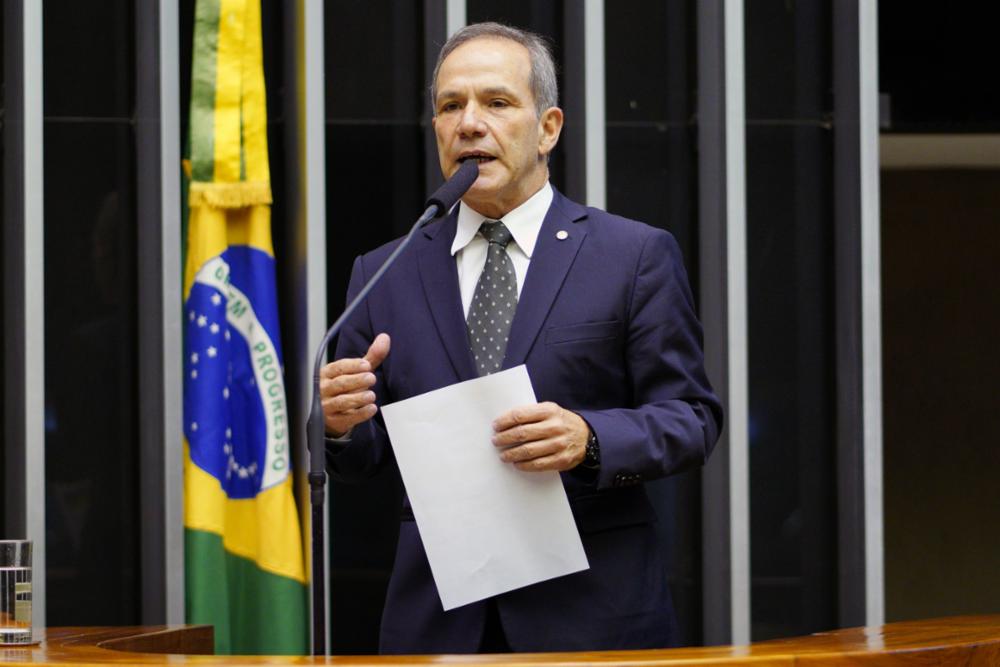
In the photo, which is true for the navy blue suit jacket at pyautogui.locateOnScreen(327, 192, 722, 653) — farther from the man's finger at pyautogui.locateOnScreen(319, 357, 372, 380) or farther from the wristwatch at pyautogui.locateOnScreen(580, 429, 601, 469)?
the man's finger at pyautogui.locateOnScreen(319, 357, 372, 380)

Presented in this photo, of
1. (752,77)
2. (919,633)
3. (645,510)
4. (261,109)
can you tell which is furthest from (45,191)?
(919,633)

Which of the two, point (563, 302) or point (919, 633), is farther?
point (563, 302)

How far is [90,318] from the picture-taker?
3.91 m

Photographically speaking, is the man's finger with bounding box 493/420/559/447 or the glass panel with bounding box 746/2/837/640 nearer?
the man's finger with bounding box 493/420/559/447

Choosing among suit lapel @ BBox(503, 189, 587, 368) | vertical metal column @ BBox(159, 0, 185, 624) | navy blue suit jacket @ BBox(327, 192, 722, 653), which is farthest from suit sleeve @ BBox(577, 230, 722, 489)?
vertical metal column @ BBox(159, 0, 185, 624)

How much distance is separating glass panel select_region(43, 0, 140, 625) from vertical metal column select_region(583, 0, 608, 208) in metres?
1.30

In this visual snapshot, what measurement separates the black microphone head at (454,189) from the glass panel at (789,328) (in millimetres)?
2118

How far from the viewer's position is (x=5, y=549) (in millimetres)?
2029

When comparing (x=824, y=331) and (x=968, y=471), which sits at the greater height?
(x=824, y=331)

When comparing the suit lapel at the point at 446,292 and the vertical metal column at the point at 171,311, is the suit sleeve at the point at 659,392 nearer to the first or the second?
the suit lapel at the point at 446,292

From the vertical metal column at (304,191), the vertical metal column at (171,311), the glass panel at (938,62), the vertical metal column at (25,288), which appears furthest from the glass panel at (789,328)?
the vertical metal column at (25,288)

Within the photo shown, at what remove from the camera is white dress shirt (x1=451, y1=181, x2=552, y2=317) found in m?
2.29

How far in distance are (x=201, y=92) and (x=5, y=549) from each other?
76.4 inches

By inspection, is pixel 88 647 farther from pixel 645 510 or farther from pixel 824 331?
pixel 824 331
